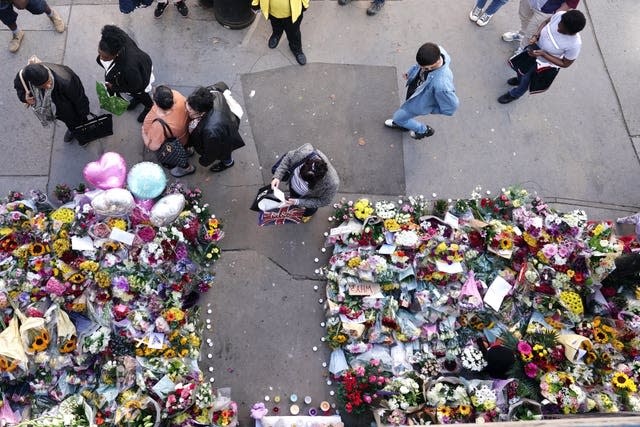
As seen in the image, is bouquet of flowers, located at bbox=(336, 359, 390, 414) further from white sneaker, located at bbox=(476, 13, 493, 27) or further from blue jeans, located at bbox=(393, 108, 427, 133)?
white sneaker, located at bbox=(476, 13, 493, 27)

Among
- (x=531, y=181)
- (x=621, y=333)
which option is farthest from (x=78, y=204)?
(x=621, y=333)

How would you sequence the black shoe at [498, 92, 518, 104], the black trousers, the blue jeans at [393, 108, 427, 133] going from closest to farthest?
the blue jeans at [393, 108, 427, 133]
the black trousers
the black shoe at [498, 92, 518, 104]

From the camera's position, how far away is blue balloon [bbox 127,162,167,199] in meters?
4.50

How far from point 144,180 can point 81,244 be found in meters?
0.85

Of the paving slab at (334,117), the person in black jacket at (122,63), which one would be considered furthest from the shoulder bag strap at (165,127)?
the paving slab at (334,117)

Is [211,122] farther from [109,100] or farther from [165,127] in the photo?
[109,100]

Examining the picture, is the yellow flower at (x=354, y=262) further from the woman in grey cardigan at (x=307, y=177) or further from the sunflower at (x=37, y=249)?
the sunflower at (x=37, y=249)

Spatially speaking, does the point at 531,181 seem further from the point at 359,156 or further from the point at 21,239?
the point at 21,239

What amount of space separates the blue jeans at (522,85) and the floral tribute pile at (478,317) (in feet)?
5.60

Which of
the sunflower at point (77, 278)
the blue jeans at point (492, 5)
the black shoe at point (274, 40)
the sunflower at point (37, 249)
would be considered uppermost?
the blue jeans at point (492, 5)

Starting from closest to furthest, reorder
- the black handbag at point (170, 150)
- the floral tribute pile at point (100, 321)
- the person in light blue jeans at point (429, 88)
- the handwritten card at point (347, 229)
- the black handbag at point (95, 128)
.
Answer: the floral tribute pile at point (100, 321) < the person in light blue jeans at point (429, 88) < the black handbag at point (170, 150) < the black handbag at point (95, 128) < the handwritten card at point (347, 229)

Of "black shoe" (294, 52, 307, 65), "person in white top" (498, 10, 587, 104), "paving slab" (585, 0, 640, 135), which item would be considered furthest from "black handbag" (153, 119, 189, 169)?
"paving slab" (585, 0, 640, 135)

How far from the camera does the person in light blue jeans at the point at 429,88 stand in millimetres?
4410

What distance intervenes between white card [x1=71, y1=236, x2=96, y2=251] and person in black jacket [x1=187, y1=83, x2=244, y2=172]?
1.40 metres
